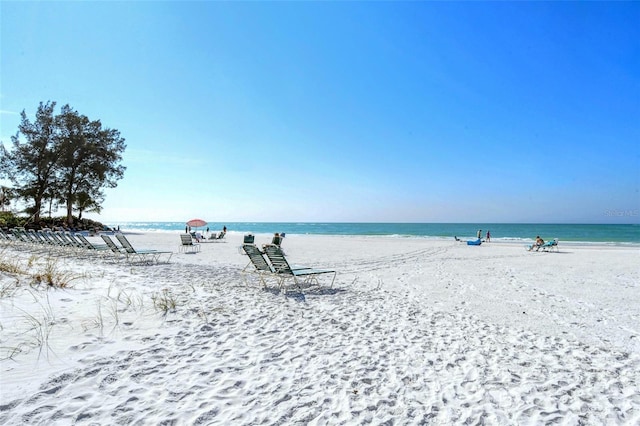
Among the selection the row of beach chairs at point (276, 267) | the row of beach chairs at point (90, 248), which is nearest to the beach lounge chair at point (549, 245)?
the row of beach chairs at point (276, 267)

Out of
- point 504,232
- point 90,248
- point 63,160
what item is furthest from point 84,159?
point 504,232

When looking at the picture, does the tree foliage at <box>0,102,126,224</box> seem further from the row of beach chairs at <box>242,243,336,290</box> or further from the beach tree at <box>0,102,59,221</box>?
the row of beach chairs at <box>242,243,336,290</box>

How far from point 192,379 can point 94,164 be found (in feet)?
134

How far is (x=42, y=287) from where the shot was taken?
5566 mm

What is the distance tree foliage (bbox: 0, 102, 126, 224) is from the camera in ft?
107

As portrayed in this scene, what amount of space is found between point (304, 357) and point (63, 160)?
40.3 metres

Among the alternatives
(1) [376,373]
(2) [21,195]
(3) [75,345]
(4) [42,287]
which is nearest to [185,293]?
(4) [42,287]

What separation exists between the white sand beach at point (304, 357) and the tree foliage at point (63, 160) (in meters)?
35.0

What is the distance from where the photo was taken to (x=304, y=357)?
3688 millimetres

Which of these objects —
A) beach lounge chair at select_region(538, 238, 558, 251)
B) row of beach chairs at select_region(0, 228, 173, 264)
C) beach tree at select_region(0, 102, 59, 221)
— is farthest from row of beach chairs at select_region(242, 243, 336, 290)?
beach tree at select_region(0, 102, 59, 221)

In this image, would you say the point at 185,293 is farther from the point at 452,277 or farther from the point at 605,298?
the point at 605,298

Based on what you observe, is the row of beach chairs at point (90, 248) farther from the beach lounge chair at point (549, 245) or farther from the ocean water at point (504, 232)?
→ the ocean water at point (504, 232)

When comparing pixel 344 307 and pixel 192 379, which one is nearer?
pixel 192 379

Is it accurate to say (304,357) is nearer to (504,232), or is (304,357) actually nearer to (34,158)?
(34,158)
